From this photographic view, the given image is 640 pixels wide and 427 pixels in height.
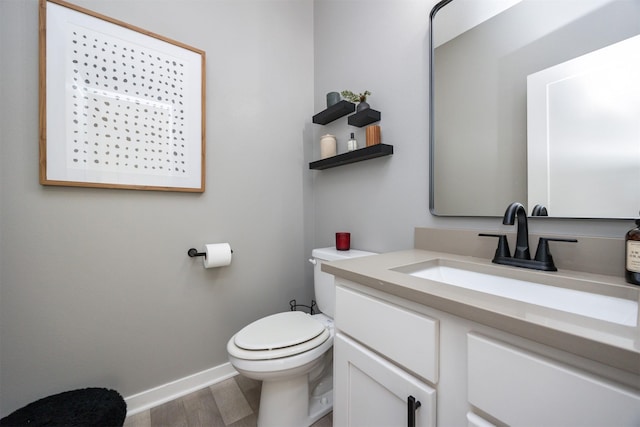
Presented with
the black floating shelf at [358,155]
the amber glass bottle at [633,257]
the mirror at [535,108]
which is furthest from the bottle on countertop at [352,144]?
the amber glass bottle at [633,257]

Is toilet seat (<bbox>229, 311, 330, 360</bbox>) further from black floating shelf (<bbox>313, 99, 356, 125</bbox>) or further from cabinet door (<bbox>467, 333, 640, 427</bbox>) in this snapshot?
black floating shelf (<bbox>313, 99, 356, 125</bbox>)

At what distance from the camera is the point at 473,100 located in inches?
40.2

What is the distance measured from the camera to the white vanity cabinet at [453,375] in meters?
0.37

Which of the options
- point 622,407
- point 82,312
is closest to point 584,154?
point 622,407

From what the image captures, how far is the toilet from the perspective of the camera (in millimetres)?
984

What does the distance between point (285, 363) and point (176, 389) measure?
0.81 m

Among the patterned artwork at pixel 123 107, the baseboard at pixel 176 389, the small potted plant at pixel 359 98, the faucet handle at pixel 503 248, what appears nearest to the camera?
the faucet handle at pixel 503 248

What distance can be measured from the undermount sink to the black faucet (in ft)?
0.23

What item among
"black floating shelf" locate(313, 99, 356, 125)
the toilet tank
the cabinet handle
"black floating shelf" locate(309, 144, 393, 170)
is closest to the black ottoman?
the toilet tank

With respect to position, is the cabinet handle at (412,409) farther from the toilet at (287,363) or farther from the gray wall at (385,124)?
the gray wall at (385,124)

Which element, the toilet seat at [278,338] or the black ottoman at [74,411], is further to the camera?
the toilet seat at [278,338]

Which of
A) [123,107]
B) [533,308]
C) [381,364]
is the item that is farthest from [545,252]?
[123,107]

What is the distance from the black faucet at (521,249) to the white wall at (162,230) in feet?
4.06

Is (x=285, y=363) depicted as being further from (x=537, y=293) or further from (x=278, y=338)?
(x=537, y=293)
